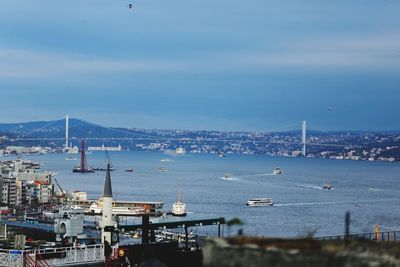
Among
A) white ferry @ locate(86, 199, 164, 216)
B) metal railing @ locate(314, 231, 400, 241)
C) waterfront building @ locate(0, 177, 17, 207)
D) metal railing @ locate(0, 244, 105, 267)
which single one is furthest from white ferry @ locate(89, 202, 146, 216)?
metal railing @ locate(0, 244, 105, 267)

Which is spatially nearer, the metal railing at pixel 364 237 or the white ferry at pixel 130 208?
the metal railing at pixel 364 237

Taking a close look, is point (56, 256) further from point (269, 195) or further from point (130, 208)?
point (269, 195)

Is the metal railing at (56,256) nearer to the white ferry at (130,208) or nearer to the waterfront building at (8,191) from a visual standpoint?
the white ferry at (130,208)

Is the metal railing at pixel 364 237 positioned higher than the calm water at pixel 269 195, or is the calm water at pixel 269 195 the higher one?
the metal railing at pixel 364 237

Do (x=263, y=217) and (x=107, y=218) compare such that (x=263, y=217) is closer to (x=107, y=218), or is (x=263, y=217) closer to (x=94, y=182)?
(x=107, y=218)

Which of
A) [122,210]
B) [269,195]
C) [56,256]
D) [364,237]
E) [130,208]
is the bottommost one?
[122,210]

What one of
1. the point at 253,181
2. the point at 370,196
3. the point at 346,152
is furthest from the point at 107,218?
the point at 346,152

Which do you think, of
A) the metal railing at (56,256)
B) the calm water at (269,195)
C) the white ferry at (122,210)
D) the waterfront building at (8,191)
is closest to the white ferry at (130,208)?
the white ferry at (122,210)

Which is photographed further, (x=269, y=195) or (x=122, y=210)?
(x=269, y=195)

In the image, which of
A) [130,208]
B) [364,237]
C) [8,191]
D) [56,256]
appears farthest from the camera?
[8,191]

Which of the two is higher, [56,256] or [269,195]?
[56,256]

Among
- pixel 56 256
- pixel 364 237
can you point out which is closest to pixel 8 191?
pixel 56 256
